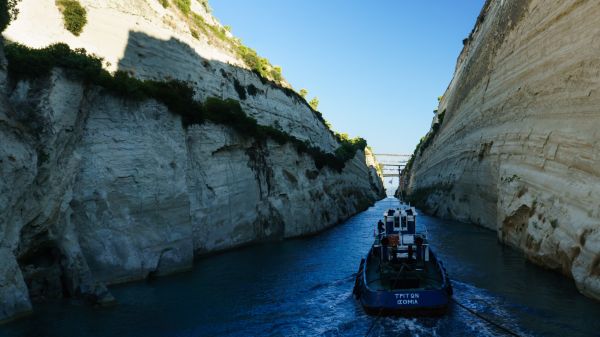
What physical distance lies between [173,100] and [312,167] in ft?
83.4

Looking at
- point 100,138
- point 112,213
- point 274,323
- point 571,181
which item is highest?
point 100,138

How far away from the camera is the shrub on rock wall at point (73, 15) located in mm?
28406

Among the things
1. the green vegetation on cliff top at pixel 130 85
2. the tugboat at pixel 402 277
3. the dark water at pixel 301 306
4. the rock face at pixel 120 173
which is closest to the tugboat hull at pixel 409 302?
the tugboat at pixel 402 277

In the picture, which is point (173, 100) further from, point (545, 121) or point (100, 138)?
point (545, 121)

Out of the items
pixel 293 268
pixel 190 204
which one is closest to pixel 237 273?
pixel 293 268

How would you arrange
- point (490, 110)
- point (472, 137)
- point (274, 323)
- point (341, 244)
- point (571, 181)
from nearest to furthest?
1. point (274, 323)
2. point (571, 181)
3. point (341, 244)
4. point (490, 110)
5. point (472, 137)

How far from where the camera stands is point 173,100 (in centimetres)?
2895

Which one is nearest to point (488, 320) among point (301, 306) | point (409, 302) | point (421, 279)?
point (409, 302)

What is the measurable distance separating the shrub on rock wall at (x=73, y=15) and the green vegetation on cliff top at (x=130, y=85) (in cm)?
237

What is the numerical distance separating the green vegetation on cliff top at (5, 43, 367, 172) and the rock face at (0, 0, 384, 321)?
0.51 m

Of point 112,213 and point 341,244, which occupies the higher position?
point 112,213

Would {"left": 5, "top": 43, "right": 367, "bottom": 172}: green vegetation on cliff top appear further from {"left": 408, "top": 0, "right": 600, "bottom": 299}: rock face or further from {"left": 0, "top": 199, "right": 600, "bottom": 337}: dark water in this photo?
{"left": 408, "top": 0, "right": 600, "bottom": 299}: rock face

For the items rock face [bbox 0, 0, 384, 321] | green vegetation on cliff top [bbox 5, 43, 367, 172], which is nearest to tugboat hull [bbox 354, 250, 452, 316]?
rock face [bbox 0, 0, 384, 321]

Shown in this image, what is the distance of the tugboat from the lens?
57.5ft
